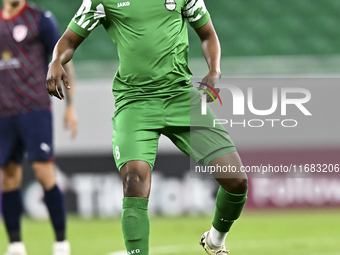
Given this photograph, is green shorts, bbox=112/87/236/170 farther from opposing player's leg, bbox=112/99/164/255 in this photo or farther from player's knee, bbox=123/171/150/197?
player's knee, bbox=123/171/150/197

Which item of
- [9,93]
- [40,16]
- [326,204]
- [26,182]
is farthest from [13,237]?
[326,204]

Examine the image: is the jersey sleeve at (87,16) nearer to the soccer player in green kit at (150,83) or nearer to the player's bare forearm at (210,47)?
the soccer player in green kit at (150,83)

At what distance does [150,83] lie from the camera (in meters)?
3.82

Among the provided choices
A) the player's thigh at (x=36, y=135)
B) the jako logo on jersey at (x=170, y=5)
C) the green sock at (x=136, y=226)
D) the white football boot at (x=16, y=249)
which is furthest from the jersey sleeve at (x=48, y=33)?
the green sock at (x=136, y=226)

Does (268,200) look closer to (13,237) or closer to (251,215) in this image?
(251,215)

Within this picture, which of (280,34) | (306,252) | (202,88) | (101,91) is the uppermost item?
(280,34)

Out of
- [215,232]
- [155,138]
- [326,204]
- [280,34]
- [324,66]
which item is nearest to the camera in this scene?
[155,138]

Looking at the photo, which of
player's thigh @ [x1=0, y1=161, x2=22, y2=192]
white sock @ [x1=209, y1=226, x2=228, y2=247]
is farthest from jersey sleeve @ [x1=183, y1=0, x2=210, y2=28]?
player's thigh @ [x1=0, y1=161, x2=22, y2=192]

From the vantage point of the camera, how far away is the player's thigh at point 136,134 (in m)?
3.69

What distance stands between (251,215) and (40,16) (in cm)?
385

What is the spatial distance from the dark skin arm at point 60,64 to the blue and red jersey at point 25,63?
5.03 feet

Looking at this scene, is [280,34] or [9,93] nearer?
[9,93]

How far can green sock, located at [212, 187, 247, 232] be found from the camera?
13.1 ft

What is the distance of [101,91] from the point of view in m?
8.12
